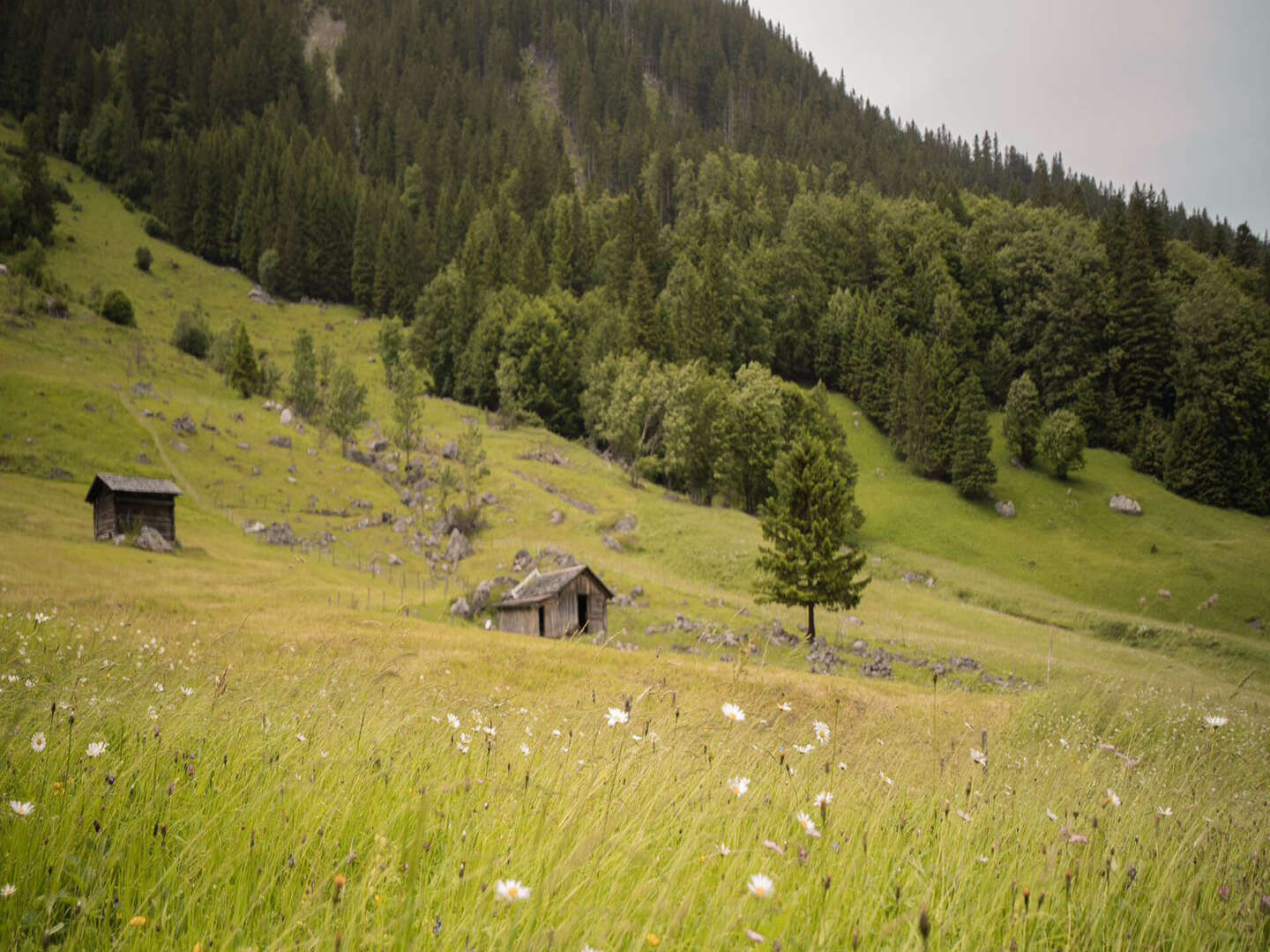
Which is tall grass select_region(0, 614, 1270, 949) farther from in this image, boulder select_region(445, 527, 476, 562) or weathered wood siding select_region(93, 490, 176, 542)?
boulder select_region(445, 527, 476, 562)

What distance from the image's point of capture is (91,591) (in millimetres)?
28891

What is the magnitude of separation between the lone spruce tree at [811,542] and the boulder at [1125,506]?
53.5 metres

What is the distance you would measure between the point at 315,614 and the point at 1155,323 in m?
113

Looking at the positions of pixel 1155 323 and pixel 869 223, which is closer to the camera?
pixel 1155 323

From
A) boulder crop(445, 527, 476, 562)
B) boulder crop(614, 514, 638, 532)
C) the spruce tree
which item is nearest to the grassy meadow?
boulder crop(445, 527, 476, 562)

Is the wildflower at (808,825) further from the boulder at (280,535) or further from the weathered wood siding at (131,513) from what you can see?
the boulder at (280,535)

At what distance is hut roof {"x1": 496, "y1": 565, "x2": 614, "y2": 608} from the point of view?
42125 millimetres

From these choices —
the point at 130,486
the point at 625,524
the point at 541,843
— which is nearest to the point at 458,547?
the point at 625,524

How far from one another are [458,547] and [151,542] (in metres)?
21.1

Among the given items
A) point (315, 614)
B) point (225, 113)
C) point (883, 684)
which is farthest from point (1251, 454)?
point (225, 113)

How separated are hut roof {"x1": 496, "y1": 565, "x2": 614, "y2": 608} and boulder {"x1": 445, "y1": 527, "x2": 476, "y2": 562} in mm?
12762

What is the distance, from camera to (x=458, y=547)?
57.9 m

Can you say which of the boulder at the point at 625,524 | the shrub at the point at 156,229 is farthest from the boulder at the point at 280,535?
the shrub at the point at 156,229

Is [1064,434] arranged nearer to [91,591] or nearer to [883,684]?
[883,684]
